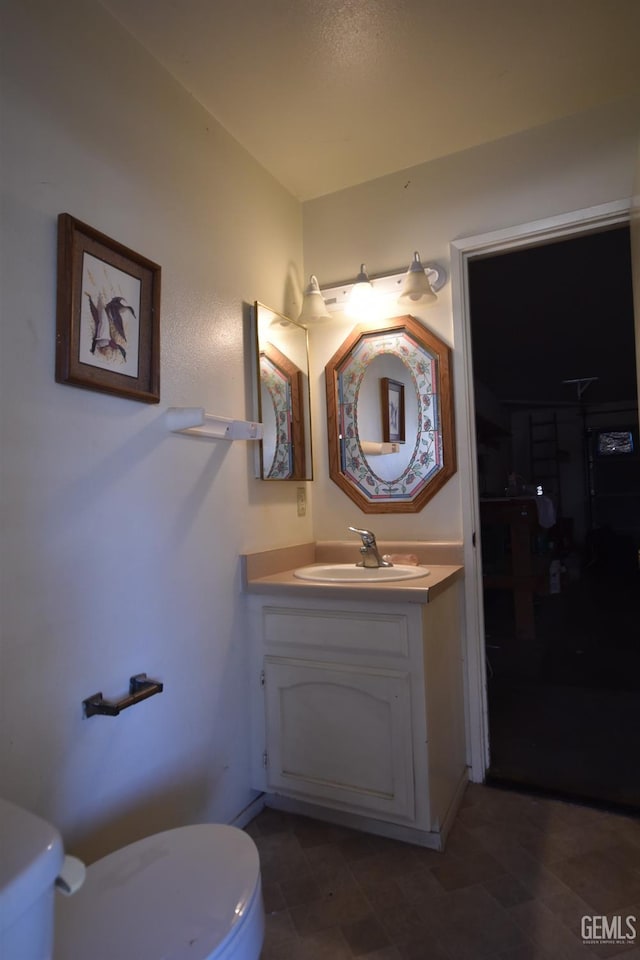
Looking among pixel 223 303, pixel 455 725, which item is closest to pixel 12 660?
pixel 223 303

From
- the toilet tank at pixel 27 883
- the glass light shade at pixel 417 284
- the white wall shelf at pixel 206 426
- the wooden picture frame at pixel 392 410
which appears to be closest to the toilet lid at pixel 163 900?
the toilet tank at pixel 27 883

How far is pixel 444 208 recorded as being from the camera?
207 cm

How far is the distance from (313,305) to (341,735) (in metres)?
1.62

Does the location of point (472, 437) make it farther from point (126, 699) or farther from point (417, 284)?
point (126, 699)

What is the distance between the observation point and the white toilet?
600 mm

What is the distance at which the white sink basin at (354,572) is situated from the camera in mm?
1838

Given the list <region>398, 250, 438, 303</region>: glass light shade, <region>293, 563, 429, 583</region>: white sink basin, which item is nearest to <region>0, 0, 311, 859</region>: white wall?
<region>293, 563, 429, 583</region>: white sink basin

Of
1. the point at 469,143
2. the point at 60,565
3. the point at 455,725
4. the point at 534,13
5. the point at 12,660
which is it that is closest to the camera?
the point at 12,660

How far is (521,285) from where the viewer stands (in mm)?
3152

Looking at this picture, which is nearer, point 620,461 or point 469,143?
point 469,143

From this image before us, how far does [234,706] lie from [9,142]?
5.42 ft

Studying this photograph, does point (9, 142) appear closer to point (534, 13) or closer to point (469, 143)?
point (534, 13)

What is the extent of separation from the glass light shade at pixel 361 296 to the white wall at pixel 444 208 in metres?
0.08

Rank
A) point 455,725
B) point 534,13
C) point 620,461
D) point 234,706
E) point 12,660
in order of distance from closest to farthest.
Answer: point 12,660 → point 534,13 → point 234,706 → point 455,725 → point 620,461
